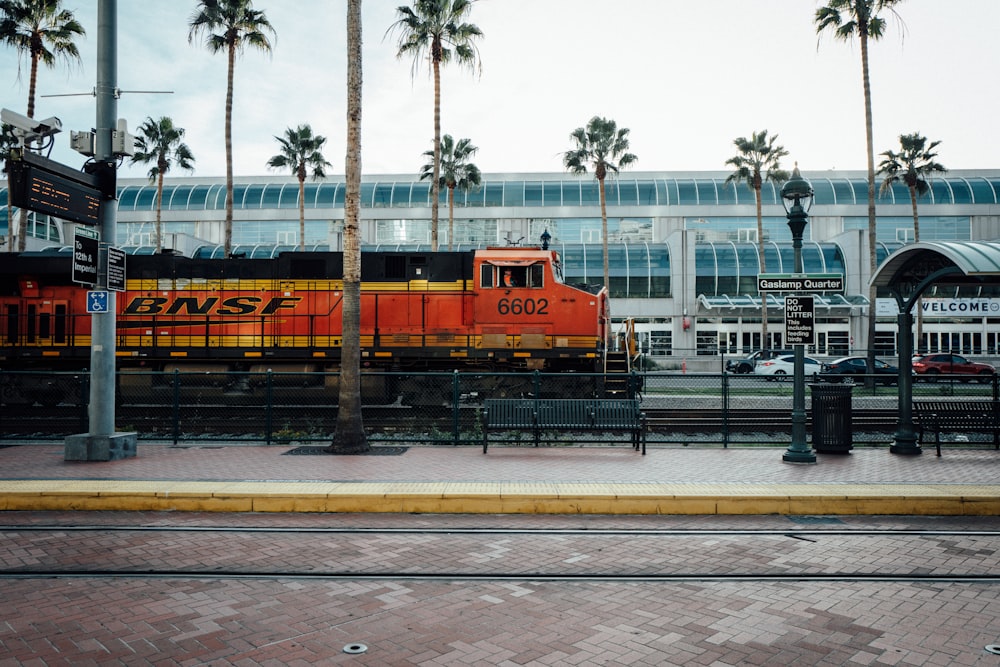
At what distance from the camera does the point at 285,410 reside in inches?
678

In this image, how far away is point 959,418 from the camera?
12570mm

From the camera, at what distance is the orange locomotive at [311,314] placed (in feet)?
59.6

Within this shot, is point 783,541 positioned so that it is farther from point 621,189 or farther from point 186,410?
point 621,189

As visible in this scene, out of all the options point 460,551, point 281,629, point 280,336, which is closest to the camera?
point 281,629

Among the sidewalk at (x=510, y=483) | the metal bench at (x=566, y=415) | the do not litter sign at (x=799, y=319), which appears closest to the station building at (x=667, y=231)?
the metal bench at (x=566, y=415)

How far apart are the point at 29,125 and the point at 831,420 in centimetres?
1417

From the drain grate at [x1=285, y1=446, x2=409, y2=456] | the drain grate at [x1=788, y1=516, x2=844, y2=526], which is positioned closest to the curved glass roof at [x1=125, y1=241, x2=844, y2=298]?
the drain grate at [x1=285, y1=446, x2=409, y2=456]

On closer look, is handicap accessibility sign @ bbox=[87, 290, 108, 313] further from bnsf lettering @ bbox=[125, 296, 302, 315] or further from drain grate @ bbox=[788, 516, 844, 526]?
drain grate @ bbox=[788, 516, 844, 526]

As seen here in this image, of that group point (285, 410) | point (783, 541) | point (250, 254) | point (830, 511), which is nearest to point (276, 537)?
point (783, 541)

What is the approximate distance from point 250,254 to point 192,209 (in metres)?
9.66

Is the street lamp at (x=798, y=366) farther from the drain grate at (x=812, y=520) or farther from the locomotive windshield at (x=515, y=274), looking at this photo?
the locomotive windshield at (x=515, y=274)

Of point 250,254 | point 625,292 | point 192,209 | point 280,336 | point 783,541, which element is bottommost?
point 783,541

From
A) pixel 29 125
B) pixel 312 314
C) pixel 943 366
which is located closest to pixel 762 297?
pixel 943 366

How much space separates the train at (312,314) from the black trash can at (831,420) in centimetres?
665
